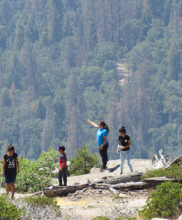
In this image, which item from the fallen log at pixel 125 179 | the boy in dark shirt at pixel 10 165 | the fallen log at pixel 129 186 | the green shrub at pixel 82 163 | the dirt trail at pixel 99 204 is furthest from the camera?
the green shrub at pixel 82 163

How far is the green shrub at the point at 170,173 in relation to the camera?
48.6 feet

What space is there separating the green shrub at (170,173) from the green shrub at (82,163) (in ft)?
36.3

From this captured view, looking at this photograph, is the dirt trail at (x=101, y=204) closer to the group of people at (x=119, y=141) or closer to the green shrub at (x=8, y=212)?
the green shrub at (x=8, y=212)

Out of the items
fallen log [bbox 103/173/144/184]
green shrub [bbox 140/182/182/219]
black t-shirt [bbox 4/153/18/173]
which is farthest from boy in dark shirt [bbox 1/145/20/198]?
green shrub [bbox 140/182/182/219]

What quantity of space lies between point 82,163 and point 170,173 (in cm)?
1311

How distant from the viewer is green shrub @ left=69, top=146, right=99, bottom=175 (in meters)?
27.1

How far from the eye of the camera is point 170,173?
15.1 m

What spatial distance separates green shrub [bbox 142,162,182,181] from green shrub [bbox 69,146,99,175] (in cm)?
1105

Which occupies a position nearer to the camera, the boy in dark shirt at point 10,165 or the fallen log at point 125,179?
the boy in dark shirt at point 10,165

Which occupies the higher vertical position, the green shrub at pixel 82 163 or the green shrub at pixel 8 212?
the green shrub at pixel 8 212

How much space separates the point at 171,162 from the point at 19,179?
5252 millimetres

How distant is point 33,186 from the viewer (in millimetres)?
18516

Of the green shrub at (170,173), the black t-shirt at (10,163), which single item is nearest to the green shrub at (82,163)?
the green shrub at (170,173)

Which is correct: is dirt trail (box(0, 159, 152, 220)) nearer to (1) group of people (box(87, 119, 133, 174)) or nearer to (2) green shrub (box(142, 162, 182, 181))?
(2) green shrub (box(142, 162, 182, 181))
